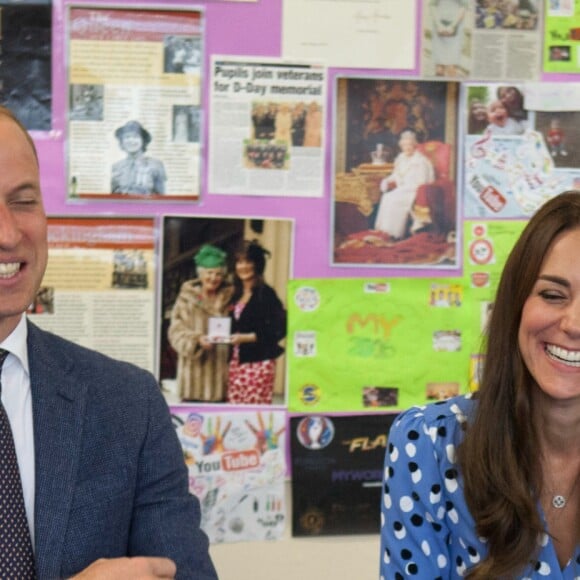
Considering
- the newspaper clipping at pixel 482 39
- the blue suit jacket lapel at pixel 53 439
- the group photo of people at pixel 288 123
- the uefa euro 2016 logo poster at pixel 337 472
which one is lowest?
the uefa euro 2016 logo poster at pixel 337 472

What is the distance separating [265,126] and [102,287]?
43cm

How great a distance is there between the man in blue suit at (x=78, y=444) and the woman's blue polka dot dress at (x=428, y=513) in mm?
291

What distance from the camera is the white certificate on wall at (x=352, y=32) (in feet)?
5.50

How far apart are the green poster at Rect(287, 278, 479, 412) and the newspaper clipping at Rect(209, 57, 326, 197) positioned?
207mm

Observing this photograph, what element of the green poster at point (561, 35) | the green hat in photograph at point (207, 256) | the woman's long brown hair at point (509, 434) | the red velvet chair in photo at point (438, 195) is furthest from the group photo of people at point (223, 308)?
the green poster at point (561, 35)

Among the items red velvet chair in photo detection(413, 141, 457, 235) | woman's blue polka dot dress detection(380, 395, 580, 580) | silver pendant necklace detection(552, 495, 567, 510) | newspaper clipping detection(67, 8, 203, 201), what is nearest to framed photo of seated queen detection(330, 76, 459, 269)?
red velvet chair in photo detection(413, 141, 457, 235)

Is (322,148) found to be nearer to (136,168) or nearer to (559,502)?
(136,168)

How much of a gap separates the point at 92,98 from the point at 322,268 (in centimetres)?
53

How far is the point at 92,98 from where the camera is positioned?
64.5 inches

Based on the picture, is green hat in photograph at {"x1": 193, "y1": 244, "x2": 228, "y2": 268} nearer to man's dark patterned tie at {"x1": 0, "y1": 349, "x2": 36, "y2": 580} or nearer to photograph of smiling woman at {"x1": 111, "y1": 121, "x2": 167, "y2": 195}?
photograph of smiling woman at {"x1": 111, "y1": 121, "x2": 167, "y2": 195}

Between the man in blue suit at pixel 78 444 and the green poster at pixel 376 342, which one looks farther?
the green poster at pixel 376 342

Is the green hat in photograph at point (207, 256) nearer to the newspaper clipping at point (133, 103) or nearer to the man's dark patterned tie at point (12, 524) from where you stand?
the newspaper clipping at point (133, 103)

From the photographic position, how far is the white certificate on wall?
168 centimetres

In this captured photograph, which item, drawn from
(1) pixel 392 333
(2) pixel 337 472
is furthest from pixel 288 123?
(2) pixel 337 472
